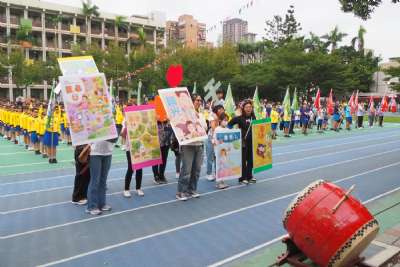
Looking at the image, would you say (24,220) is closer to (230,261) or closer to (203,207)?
(203,207)

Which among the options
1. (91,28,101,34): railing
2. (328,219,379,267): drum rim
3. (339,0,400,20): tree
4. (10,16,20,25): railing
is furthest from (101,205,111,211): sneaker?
(91,28,101,34): railing

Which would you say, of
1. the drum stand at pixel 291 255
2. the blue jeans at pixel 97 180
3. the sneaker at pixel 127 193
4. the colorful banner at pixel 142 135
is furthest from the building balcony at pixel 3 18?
the drum stand at pixel 291 255

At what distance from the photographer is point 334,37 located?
49.8 metres

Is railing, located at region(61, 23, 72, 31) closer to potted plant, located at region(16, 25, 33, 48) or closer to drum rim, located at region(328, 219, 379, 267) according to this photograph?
potted plant, located at region(16, 25, 33, 48)

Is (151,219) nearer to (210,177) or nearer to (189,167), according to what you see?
(189,167)

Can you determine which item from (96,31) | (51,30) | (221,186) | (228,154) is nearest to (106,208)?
(221,186)

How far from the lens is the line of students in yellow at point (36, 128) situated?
465 inches

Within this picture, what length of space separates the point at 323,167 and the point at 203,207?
528 cm

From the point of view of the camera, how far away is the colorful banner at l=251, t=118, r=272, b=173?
28.1ft

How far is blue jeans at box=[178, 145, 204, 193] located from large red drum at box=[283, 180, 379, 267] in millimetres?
3226

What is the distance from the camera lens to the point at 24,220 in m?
6.20

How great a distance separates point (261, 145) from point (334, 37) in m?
45.7

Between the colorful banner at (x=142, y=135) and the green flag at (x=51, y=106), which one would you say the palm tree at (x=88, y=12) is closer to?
the green flag at (x=51, y=106)

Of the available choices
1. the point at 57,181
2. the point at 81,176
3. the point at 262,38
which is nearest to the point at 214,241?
the point at 81,176
